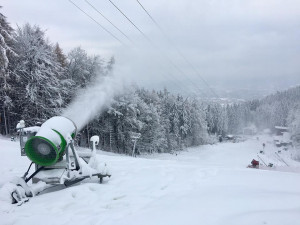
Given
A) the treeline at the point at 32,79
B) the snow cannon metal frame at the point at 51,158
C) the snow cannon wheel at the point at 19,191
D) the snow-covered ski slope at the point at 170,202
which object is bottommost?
the snow-covered ski slope at the point at 170,202

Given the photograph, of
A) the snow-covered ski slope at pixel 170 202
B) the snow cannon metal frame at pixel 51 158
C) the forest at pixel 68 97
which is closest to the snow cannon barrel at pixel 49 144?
the snow cannon metal frame at pixel 51 158

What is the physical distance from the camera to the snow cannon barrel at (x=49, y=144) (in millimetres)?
6270

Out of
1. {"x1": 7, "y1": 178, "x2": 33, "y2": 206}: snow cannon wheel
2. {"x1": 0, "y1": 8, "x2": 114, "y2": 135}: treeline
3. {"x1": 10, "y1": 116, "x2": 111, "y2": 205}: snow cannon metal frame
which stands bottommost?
{"x1": 7, "y1": 178, "x2": 33, "y2": 206}: snow cannon wheel

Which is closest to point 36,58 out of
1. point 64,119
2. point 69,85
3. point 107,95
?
point 69,85

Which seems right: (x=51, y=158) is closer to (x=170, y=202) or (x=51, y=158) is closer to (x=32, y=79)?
(x=170, y=202)

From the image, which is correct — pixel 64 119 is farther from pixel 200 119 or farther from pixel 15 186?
pixel 200 119

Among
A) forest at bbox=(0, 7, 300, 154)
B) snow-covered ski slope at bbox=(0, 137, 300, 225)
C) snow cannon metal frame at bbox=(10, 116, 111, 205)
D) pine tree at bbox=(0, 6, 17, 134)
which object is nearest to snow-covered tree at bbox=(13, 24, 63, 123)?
forest at bbox=(0, 7, 300, 154)

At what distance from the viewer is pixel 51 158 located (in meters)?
6.58

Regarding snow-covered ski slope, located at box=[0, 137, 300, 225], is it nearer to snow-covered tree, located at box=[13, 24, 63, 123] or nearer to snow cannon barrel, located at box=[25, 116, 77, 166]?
snow cannon barrel, located at box=[25, 116, 77, 166]

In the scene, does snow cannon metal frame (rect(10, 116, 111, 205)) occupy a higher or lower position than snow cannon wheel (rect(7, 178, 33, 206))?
higher

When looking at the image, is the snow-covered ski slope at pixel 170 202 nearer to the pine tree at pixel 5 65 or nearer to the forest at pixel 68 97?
the forest at pixel 68 97

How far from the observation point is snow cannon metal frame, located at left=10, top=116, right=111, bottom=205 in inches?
246

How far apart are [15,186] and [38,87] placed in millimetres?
24180

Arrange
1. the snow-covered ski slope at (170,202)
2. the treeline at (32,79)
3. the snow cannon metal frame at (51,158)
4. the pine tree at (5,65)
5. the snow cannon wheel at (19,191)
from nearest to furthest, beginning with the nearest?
the snow-covered ski slope at (170,202) → the snow cannon wheel at (19,191) → the snow cannon metal frame at (51,158) → the pine tree at (5,65) → the treeline at (32,79)
